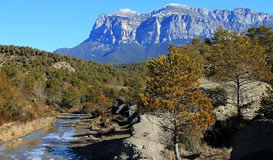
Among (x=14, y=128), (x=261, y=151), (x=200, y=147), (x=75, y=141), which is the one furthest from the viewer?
(x=14, y=128)

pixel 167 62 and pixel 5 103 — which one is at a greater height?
pixel 167 62

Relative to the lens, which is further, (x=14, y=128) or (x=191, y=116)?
(x=14, y=128)

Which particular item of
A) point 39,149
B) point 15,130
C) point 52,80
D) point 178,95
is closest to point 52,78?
point 52,80

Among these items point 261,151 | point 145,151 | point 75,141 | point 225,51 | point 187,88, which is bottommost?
point 75,141

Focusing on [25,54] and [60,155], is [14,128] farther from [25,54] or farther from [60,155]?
[25,54]

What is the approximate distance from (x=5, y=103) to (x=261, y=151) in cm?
4947

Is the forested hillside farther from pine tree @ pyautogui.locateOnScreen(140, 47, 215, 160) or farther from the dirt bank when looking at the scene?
pine tree @ pyautogui.locateOnScreen(140, 47, 215, 160)

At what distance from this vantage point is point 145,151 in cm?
2611

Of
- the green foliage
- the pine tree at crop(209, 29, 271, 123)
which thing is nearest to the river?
the green foliage

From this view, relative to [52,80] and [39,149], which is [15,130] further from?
[52,80]

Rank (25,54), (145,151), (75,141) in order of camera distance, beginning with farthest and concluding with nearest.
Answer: (25,54), (75,141), (145,151)

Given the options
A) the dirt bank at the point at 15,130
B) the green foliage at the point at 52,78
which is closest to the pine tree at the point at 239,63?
the dirt bank at the point at 15,130

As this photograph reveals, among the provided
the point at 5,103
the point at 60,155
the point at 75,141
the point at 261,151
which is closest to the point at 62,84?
the point at 5,103

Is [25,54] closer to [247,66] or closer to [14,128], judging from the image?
[14,128]
